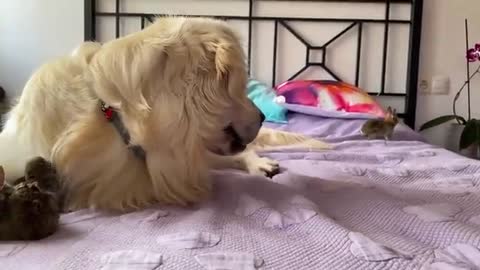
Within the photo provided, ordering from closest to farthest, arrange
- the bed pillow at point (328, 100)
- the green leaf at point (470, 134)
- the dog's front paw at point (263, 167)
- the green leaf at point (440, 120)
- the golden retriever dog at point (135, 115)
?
the golden retriever dog at point (135, 115), the dog's front paw at point (263, 167), the bed pillow at point (328, 100), the green leaf at point (470, 134), the green leaf at point (440, 120)

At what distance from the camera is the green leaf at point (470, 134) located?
3125 millimetres

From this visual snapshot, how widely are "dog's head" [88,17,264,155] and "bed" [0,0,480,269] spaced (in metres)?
0.20

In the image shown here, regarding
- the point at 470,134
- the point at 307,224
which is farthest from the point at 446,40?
the point at 307,224

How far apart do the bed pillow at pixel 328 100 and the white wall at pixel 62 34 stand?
624 millimetres

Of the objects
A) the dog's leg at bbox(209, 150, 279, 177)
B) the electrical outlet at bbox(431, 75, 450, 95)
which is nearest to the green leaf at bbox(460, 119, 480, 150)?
the electrical outlet at bbox(431, 75, 450, 95)

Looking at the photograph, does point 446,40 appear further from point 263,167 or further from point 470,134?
point 263,167

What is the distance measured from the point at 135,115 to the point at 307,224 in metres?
0.46

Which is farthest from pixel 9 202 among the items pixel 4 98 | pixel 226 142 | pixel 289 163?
pixel 4 98

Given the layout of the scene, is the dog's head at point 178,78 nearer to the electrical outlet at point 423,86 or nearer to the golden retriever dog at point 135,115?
the golden retriever dog at point 135,115

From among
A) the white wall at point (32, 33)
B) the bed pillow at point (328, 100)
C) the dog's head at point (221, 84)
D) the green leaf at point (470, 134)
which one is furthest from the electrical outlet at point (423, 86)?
the dog's head at point (221, 84)

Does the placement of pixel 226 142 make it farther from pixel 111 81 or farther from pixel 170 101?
pixel 111 81

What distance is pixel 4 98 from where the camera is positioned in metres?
3.24

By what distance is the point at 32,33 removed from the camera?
335cm

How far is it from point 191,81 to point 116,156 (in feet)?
0.82
